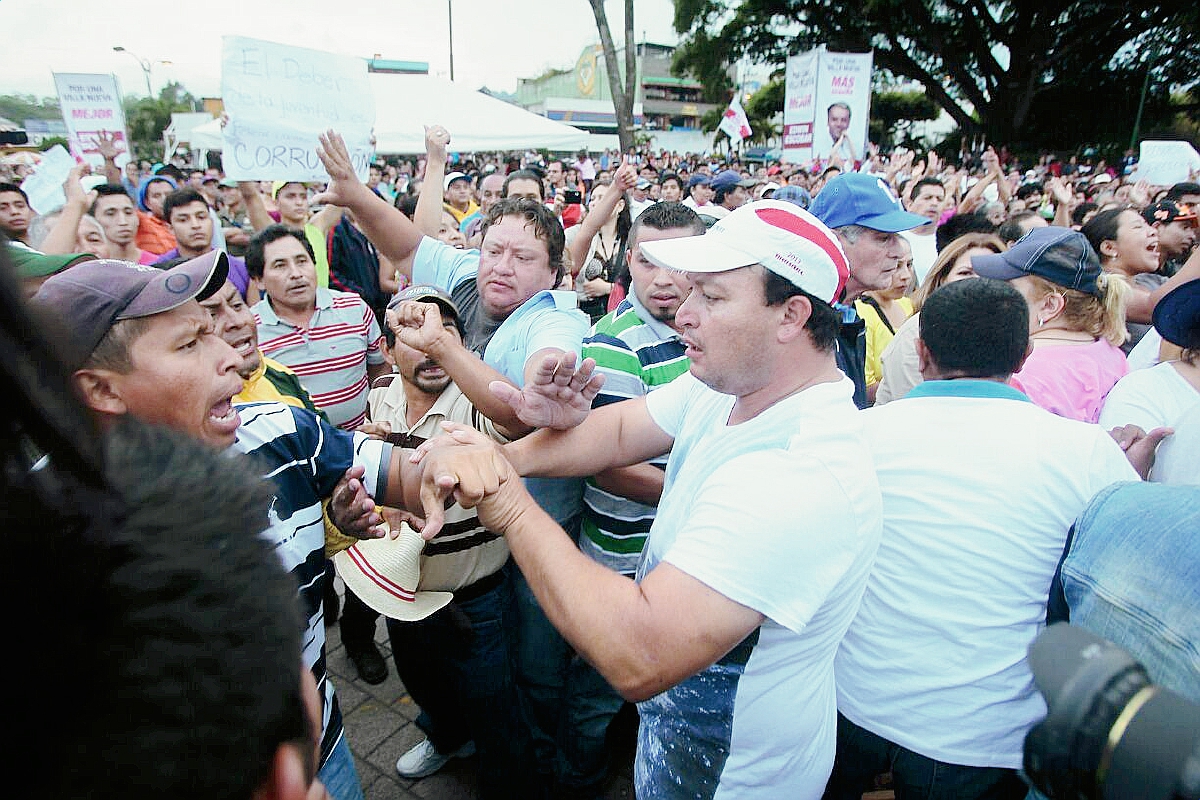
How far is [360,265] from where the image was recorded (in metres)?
5.39

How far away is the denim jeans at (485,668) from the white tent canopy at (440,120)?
34.1 ft

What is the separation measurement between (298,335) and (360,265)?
1836 millimetres

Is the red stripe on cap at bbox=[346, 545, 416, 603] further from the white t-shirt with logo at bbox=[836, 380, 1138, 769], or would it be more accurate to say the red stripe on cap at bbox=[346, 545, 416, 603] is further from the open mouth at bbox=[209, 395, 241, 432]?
the white t-shirt with logo at bbox=[836, 380, 1138, 769]

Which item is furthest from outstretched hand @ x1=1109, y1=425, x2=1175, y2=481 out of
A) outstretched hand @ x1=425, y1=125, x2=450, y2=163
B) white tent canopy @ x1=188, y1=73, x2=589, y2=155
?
white tent canopy @ x1=188, y1=73, x2=589, y2=155

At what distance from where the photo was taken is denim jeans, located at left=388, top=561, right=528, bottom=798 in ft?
8.32

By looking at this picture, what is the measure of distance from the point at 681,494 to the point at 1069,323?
87.0 inches

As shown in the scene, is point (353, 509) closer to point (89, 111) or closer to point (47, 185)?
point (47, 185)

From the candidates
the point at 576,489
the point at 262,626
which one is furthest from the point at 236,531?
the point at 576,489

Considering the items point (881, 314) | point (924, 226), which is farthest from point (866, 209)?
point (924, 226)

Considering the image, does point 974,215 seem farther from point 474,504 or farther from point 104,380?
point 104,380

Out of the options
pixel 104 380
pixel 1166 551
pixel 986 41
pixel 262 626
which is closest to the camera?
pixel 262 626

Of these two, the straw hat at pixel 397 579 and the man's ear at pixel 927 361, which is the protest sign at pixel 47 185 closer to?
the straw hat at pixel 397 579

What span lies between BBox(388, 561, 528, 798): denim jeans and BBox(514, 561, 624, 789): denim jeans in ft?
0.36

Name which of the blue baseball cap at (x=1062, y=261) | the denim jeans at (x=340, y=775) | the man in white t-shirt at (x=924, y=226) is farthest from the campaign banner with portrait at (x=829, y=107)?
the denim jeans at (x=340, y=775)
